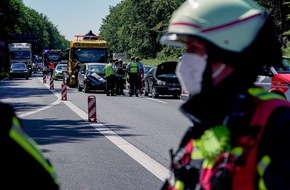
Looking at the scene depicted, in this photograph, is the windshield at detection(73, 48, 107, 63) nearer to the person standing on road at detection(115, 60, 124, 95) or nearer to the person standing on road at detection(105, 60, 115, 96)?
the person standing on road at detection(115, 60, 124, 95)

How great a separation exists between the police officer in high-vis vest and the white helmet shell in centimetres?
64

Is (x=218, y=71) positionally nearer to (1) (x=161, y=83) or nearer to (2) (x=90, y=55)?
(1) (x=161, y=83)

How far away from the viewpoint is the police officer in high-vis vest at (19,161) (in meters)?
1.77

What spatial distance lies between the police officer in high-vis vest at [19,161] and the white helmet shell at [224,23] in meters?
0.64

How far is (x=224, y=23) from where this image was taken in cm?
213

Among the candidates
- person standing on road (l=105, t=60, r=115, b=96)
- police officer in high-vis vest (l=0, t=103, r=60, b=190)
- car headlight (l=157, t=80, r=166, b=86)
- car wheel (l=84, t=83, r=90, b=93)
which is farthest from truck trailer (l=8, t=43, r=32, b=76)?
police officer in high-vis vest (l=0, t=103, r=60, b=190)

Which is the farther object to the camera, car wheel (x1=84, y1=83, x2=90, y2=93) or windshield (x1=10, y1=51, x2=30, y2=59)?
windshield (x1=10, y1=51, x2=30, y2=59)

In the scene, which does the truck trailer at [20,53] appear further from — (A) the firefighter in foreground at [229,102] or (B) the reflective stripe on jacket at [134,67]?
(A) the firefighter in foreground at [229,102]

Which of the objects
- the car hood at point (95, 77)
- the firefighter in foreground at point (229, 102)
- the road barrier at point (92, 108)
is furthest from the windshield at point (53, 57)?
the firefighter in foreground at point (229, 102)

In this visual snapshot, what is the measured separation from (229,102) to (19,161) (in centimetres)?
71

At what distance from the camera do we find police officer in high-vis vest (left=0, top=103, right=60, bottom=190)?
1.77 metres

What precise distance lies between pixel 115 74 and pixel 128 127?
16293 millimetres

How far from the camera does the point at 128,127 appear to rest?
1630 cm

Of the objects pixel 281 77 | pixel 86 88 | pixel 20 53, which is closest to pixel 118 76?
pixel 86 88
